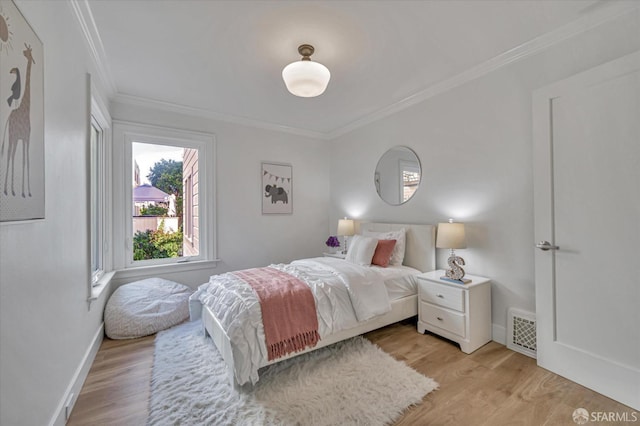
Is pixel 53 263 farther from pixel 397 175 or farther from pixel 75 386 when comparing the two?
pixel 397 175

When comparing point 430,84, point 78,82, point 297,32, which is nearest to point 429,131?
point 430,84

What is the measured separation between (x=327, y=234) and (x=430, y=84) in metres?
2.93

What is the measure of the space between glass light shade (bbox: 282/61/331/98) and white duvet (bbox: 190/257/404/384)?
1.65m

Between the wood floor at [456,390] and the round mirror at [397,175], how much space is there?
1825 mm

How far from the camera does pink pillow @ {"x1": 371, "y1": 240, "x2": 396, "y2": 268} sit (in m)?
3.12

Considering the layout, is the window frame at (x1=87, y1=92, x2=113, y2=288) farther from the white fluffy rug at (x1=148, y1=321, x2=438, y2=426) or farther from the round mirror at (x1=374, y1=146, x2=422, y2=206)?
the round mirror at (x1=374, y1=146, x2=422, y2=206)

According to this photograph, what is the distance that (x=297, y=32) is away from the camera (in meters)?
2.10

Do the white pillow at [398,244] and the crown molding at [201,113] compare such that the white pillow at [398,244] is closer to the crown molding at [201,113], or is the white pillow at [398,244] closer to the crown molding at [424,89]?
the crown molding at [424,89]

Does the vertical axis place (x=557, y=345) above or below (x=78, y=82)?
below

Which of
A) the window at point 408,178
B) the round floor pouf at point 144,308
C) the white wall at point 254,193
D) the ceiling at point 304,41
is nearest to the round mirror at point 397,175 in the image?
the window at point 408,178

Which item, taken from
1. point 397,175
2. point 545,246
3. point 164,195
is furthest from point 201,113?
point 545,246

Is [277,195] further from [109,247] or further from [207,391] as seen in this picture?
[207,391]

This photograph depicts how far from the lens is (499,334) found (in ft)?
8.23

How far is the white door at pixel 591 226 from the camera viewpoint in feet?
Answer: 5.61
